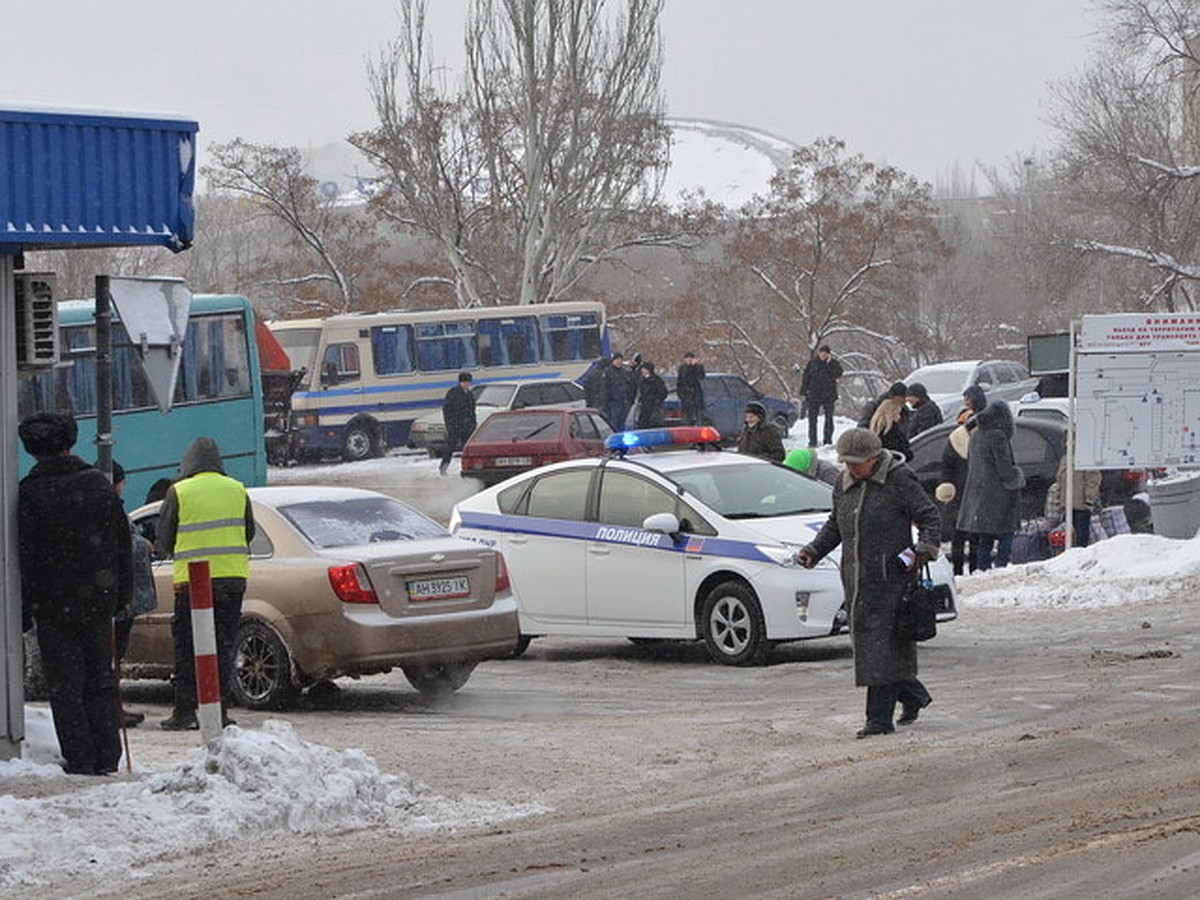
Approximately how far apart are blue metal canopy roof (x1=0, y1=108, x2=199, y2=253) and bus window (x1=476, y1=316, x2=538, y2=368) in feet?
121

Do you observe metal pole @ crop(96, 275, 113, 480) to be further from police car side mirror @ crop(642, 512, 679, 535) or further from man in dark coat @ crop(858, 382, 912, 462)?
man in dark coat @ crop(858, 382, 912, 462)

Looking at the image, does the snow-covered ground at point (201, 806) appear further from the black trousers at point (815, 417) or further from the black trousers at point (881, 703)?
the black trousers at point (815, 417)

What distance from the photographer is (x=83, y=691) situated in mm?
10094

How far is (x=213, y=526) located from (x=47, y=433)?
Result: 262 centimetres

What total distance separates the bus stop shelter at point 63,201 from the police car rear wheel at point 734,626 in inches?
251

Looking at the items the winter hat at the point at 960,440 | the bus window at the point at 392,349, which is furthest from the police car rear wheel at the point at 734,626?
the bus window at the point at 392,349

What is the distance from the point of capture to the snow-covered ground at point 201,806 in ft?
27.6

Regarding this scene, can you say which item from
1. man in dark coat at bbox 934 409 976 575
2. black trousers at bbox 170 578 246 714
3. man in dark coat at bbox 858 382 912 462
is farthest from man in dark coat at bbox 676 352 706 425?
black trousers at bbox 170 578 246 714

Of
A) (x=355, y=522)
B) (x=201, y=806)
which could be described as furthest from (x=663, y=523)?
(x=201, y=806)

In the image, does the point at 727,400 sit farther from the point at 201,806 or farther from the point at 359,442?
the point at 201,806

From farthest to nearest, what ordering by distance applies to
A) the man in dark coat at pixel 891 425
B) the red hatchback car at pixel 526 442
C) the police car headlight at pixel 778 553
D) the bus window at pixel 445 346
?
the bus window at pixel 445 346
the red hatchback car at pixel 526 442
the man in dark coat at pixel 891 425
the police car headlight at pixel 778 553

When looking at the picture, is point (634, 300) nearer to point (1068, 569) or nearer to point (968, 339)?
point (968, 339)

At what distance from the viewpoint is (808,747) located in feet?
37.0

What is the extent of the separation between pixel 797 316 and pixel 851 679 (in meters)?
53.4
